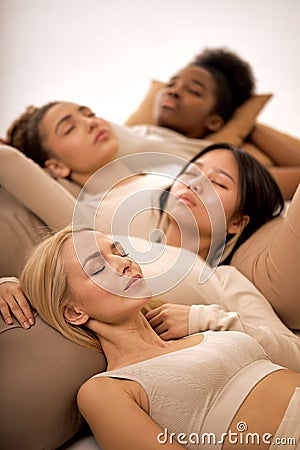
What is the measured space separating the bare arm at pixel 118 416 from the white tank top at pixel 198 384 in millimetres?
26

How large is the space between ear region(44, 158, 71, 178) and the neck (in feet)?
2.92

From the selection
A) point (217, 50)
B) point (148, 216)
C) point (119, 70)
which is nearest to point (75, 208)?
point (148, 216)

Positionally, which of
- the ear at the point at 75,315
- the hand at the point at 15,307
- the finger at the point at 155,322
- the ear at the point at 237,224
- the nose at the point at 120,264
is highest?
the nose at the point at 120,264

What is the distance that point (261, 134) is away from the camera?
2641 millimetres

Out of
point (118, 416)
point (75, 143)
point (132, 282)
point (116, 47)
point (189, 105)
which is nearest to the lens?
point (118, 416)

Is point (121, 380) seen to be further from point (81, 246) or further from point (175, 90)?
point (175, 90)

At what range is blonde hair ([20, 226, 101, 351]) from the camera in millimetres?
1056

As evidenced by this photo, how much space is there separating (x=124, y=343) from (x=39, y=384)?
0.16m

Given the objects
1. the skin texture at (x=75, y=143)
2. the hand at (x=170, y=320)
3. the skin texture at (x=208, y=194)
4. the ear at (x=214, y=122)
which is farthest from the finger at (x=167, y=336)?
the ear at (x=214, y=122)

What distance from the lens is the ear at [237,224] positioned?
5.21 ft

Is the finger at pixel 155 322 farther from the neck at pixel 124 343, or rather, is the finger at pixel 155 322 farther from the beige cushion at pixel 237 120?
the beige cushion at pixel 237 120

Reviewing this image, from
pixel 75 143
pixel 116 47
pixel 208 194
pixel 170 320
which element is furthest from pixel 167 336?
pixel 116 47

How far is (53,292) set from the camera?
1055 mm

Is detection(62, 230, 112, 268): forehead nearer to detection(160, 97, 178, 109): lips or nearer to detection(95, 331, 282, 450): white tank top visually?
detection(95, 331, 282, 450): white tank top
